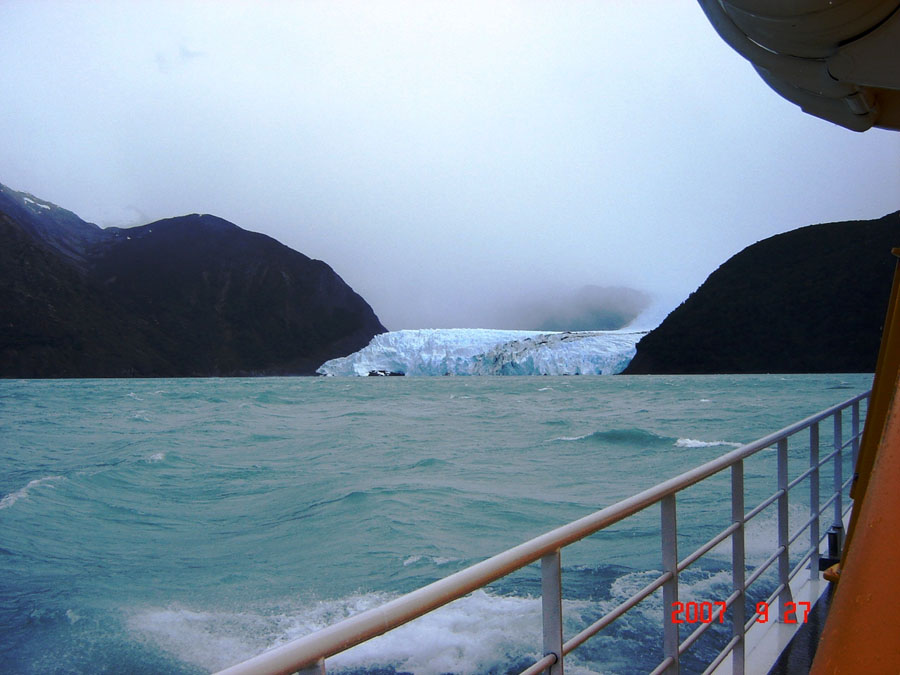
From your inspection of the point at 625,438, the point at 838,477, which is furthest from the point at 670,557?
the point at 625,438

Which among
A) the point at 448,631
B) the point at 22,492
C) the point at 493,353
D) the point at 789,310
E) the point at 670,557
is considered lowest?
the point at 22,492

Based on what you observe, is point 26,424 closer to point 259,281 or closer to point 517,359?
point 517,359

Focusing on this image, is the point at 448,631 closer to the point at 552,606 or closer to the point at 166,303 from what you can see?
the point at 552,606

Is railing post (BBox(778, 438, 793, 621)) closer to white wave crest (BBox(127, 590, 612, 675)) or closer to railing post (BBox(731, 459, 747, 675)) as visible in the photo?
railing post (BBox(731, 459, 747, 675))

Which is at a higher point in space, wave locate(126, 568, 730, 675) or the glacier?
the glacier

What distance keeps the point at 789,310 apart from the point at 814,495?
52.1 metres

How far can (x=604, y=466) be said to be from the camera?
42.2 ft

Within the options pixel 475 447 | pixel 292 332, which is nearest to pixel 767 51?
pixel 475 447

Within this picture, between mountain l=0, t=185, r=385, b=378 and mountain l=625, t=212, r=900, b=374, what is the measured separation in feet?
130

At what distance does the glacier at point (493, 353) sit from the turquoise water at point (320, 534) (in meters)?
19.0

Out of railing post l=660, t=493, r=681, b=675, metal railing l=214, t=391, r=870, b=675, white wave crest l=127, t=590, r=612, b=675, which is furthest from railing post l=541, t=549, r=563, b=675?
white wave crest l=127, t=590, r=612, b=675

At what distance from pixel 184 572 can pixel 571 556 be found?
3.83 metres

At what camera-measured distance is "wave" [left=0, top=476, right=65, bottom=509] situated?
1027 centimetres

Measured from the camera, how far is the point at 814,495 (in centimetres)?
213
